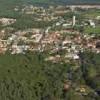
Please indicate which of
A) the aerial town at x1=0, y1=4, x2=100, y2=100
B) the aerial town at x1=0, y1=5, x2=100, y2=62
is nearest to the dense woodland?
the aerial town at x1=0, y1=4, x2=100, y2=100

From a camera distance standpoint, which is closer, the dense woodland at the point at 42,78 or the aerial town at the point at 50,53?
the dense woodland at the point at 42,78

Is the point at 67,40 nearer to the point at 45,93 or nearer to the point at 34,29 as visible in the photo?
the point at 34,29

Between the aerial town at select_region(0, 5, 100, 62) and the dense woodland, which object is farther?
the aerial town at select_region(0, 5, 100, 62)

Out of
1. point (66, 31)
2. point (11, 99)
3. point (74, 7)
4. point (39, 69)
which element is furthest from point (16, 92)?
point (74, 7)

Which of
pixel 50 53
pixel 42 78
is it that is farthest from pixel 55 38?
pixel 42 78

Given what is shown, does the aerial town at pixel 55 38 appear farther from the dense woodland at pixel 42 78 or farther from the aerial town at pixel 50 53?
the dense woodland at pixel 42 78

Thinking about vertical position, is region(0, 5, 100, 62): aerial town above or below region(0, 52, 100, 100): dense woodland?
below

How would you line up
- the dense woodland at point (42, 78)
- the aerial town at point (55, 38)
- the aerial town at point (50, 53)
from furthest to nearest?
the aerial town at point (55, 38) < the aerial town at point (50, 53) < the dense woodland at point (42, 78)

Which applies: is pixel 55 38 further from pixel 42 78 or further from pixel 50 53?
pixel 42 78

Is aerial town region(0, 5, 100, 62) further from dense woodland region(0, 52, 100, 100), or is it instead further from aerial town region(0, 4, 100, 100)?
dense woodland region(0, 52, 100, 100)

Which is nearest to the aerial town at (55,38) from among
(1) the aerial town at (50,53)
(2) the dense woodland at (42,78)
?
(1) the aerial town at (50,53)

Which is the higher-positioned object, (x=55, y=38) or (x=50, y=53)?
(x=50, y=53)
